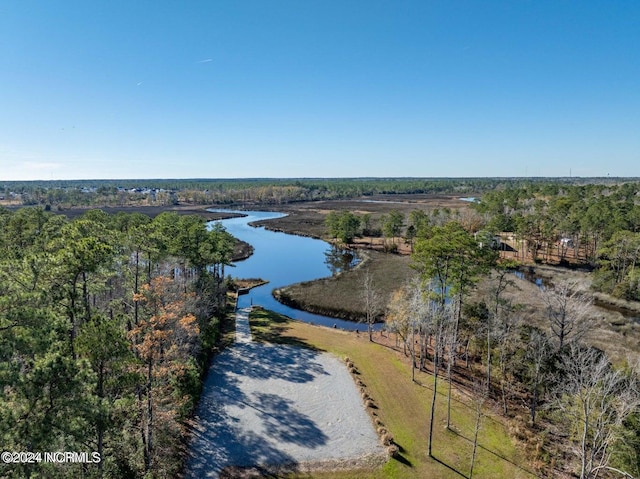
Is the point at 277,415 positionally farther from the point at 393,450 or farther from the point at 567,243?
the point at 567,243

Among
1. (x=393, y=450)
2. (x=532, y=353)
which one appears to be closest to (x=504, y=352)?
(x=532, y=353)

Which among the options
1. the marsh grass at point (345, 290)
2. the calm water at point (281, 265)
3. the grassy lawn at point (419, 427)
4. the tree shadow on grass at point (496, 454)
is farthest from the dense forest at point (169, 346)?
the marsh grass at point (345, 290)

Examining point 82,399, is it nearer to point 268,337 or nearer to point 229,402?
point 229,402

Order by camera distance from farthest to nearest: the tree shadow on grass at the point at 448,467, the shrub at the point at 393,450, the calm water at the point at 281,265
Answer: the calm water at the point at 281,265 → the shrub at the point at 393,450 → the tree shadow on grass at the point at 448,467

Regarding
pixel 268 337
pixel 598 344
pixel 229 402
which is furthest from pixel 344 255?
pixel 229 402

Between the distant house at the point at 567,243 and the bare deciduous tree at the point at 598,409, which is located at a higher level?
the distant house at the point at 567,243

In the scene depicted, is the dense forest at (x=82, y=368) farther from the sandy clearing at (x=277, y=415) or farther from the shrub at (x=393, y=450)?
the shrub at (x=393, y=450)
